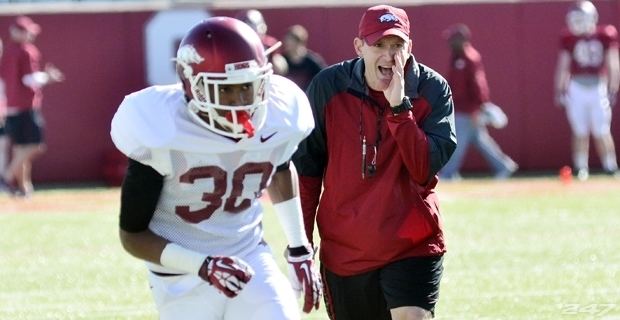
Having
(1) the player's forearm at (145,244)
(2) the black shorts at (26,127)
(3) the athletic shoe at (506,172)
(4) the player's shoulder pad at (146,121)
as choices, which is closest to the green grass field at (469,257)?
(2) the black shorts at (26,127)

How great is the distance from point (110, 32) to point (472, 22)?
4.10 meters

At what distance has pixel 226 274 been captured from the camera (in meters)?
3.79

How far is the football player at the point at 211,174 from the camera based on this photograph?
3844 millimetres

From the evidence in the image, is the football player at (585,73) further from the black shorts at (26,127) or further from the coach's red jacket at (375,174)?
the coach's red jacket at (375,174)

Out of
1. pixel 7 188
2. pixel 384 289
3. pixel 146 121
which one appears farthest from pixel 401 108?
pixel 7 188

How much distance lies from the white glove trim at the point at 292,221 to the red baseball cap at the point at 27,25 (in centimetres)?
935

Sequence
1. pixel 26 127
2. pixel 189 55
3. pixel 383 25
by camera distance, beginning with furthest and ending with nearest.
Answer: pixel 26 127, pixel 383 25, pixel 189 55

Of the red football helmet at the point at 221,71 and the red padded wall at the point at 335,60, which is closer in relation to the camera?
the red football helmet at the point at 221,71

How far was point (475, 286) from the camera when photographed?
7.67m

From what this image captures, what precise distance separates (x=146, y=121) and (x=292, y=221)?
649 mm

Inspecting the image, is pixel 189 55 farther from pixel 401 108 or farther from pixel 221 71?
pixel 401 108

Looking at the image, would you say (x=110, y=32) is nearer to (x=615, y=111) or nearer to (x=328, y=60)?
(x=328, y=60)

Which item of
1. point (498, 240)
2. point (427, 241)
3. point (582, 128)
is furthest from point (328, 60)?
point (427, 241)

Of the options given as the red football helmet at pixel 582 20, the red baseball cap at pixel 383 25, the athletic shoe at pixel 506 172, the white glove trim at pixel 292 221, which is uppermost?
the red baseball cap at pixel 383 25
